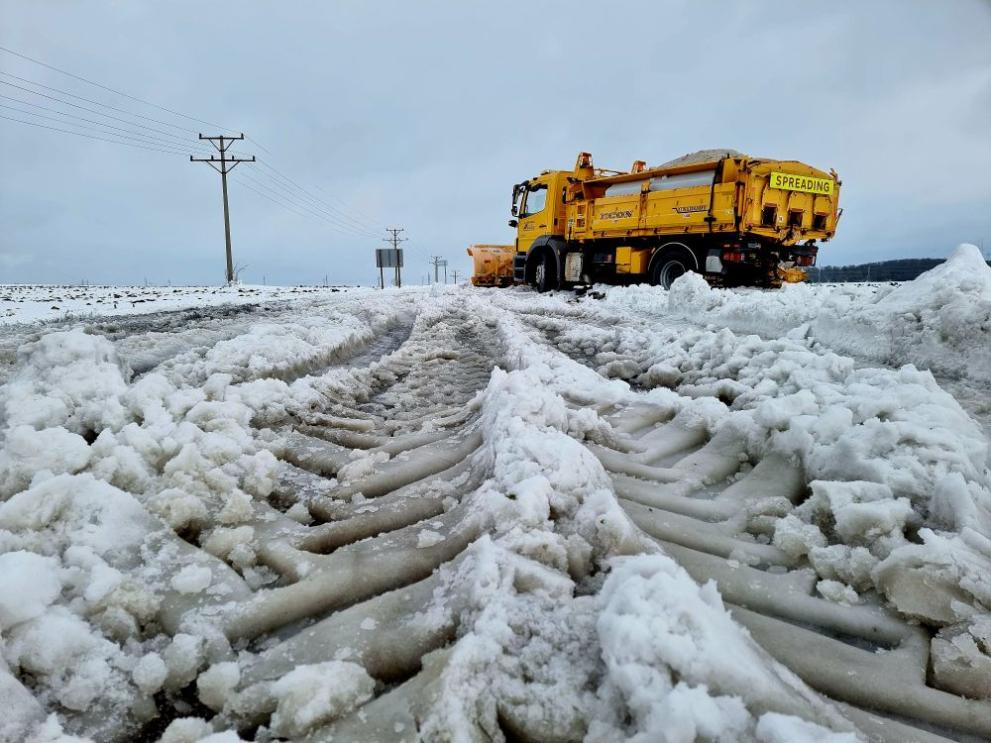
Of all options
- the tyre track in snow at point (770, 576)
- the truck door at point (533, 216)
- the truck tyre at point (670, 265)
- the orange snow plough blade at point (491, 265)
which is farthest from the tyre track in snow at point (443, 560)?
the orange snow plough blade at point (491, 265)

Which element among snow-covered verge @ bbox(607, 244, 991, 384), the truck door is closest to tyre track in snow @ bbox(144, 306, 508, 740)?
snow-covered verge @ bbox(607, 244, 991, 384)

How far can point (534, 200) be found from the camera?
16.4 metres

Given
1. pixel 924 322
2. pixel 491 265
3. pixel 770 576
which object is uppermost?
pixel 491 265

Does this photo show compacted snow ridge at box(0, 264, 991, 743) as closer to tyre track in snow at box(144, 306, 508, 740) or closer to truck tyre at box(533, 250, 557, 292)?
tyre track in snow at box(144, 306, 508, 740)

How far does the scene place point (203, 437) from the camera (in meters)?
2.40

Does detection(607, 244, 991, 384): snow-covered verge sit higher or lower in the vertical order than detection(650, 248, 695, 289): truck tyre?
lower

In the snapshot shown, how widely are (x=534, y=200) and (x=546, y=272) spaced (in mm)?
2374

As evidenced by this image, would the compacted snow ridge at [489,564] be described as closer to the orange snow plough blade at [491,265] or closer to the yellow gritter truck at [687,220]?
the yellow gritter truck at [687,220]

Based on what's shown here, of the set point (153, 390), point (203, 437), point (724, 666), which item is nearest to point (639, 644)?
point (724, 666)

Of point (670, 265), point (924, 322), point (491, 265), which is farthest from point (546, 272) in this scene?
point (924, 322)

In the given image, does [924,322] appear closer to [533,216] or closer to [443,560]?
[443,560]

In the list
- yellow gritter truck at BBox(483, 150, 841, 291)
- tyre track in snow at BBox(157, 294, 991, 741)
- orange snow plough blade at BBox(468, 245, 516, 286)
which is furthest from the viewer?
orange snow plough blade at BBox(468, 245, 516, 286)

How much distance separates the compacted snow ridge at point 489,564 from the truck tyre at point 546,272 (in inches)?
505

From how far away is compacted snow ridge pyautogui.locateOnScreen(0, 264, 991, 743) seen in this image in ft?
3.91
